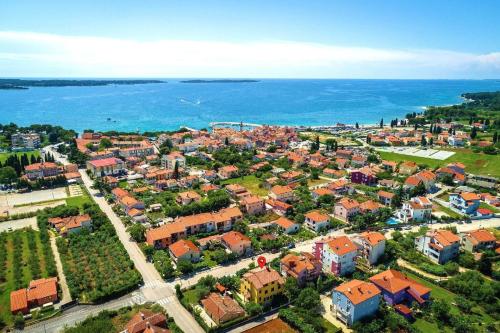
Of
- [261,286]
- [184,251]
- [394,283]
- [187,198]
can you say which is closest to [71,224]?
[187,198]

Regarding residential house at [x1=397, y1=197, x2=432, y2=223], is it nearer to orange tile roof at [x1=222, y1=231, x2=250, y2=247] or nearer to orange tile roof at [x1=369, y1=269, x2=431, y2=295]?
orange tile roof at [x1=369, y1=269, x2=431, y2=295]

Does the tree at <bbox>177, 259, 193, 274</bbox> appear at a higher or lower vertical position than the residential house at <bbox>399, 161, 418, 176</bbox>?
lower

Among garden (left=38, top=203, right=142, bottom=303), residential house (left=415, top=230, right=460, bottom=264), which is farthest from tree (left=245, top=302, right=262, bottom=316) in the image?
residential house (left=415, top=230, right=460, bottom=264)

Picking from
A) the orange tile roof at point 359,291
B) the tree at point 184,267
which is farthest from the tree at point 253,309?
the tree at point 184,267


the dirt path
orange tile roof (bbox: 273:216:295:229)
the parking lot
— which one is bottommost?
the dirt path

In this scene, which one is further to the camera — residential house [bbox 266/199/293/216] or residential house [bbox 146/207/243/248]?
residential house [bbox 266/199/293/216]

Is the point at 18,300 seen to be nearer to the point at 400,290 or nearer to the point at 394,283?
the point at 394,283
